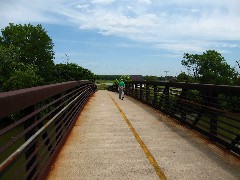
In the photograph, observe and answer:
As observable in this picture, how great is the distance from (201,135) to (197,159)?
2830mm

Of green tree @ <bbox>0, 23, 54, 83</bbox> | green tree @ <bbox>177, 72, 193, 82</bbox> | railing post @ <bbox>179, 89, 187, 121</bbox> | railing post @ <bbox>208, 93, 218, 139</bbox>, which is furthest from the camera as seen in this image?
green tree @ <bbox>177, 72, 193, 82</bbox>

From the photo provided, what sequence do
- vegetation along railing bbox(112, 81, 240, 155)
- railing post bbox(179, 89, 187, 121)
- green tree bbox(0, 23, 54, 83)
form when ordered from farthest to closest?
green tree bbox(0, 23, 54, 83) < railing post bbox(179, 89, 187, 121) < vegetation along railing bbox(112, 81, 240, 155)

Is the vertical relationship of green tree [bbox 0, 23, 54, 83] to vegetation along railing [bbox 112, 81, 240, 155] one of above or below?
above

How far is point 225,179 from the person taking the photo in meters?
5.85

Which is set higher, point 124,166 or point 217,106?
point 217,106

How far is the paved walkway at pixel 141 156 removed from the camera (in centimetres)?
613

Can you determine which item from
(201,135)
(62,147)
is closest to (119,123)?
(201,135)

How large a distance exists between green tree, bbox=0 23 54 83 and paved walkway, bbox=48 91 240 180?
83041 mm

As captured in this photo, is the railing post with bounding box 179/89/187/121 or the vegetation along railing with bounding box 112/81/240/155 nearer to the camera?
the vegetation along railing with bounding box 112/81/240/155

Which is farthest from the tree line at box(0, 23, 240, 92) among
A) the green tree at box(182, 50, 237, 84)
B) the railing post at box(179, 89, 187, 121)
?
the railing post at box(179, 89, 187, 121)

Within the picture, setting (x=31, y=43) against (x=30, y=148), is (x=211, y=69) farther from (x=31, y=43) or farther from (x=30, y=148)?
(x=30, y=148)

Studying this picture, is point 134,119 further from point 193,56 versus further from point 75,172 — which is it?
point 193,56

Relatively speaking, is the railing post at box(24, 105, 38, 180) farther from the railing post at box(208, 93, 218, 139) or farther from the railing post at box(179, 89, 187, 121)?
the railing post at box(179, 89, 187, 121)

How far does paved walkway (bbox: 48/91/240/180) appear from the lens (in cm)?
613
